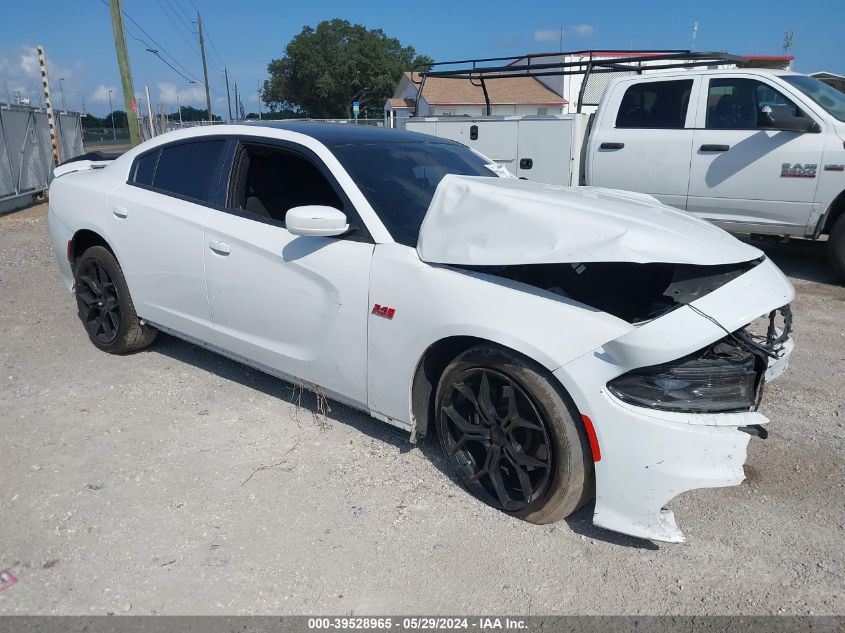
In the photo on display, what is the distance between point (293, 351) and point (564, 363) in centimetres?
158

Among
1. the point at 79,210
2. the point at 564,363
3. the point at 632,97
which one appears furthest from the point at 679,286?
the point at 632,97

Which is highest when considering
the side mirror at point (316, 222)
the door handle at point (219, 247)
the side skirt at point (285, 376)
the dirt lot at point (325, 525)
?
the side mirror at point (316, 222)

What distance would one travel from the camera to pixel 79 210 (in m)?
4.65

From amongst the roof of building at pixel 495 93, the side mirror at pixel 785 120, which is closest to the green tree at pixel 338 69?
the roof of building at pixel 495 93

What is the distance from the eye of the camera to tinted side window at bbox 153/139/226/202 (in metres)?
3.96

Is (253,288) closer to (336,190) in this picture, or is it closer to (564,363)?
(336,190)

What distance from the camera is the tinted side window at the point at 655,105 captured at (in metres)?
7.15

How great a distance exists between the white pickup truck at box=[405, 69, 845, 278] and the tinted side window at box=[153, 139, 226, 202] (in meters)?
5.07

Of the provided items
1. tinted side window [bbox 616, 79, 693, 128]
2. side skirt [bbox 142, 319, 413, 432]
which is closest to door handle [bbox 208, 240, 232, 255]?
side skirt [bbox 142, 319, 413, 432]

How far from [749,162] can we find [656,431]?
5360mm

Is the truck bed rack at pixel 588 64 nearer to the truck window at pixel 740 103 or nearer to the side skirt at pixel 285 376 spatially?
the truck window at pixel 740 103

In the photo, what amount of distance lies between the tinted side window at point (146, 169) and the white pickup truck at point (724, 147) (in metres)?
5.13

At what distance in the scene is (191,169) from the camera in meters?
4.10

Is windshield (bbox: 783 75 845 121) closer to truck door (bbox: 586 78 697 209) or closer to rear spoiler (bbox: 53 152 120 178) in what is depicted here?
truck door (bbox: 586 78 697 209)
